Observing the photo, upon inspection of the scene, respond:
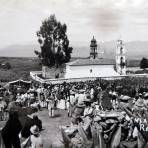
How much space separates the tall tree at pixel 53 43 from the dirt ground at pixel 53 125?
34.2 m

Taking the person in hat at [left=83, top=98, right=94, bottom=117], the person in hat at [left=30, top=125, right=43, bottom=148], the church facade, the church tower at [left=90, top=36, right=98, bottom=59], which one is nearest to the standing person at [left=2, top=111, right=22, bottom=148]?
the person in hat at [left=30, top=125, right=43, bottom=148]

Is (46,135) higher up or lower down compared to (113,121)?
lower down

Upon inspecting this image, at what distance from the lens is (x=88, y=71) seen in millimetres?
52969

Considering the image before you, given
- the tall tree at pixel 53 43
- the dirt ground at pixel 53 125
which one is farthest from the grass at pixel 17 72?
the dirt ground at pixel 53 125

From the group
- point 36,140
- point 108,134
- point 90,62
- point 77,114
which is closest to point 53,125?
point 77,114

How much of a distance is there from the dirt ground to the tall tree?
1346 inches

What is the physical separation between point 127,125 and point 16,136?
2800 millimetres

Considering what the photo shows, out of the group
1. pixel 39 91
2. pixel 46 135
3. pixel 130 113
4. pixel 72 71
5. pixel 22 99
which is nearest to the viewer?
pixel 130 113

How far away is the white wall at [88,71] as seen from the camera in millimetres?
52375

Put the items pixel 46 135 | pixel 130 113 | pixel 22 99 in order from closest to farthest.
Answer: pixel 130 113 → pixel 46 135 → pixel 22 99

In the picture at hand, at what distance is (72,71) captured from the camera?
172 feet

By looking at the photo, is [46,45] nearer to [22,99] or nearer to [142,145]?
[22,99]

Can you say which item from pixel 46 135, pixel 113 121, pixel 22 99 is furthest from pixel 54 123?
pixel 113 121

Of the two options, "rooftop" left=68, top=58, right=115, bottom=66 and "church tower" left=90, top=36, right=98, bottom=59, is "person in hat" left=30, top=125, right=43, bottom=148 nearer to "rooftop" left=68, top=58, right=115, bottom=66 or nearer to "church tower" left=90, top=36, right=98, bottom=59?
"rooftop" left=68, top=58, right=115, bottom=66
